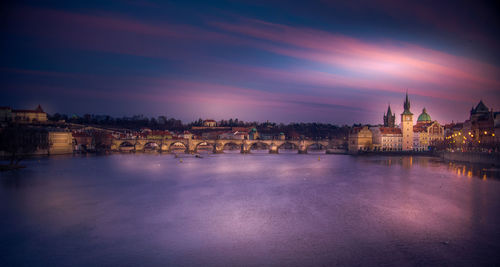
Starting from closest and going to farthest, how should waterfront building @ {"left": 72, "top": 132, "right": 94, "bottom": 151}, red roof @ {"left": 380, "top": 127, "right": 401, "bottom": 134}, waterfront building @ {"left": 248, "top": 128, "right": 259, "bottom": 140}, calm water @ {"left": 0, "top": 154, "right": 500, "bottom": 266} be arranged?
calm water @ {"left": 0, "top": 154, "right": 500, "bottom": 266} → waterfront building @ {"left": 72, "top": 132, "right": 94, "bottom": 151} → red roof @ {"left": 380, "top": 127, "right": 401, "bottom": 134} → waterfront building @ {"left": 248, "top": 128, "right": 259, "bottom": 140}

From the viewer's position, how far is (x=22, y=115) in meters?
78.6

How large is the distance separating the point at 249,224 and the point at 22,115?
8580 cm

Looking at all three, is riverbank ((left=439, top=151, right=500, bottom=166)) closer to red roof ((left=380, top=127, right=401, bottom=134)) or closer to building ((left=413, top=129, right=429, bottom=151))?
red roof ((left=380, top=127, right=401, bottom=134))

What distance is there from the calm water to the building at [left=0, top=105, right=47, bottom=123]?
62.7 meters

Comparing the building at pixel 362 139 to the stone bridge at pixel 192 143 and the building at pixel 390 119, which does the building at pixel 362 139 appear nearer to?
the stone bridge at pixel 192 143

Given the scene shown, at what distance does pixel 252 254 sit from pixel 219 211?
6111mm

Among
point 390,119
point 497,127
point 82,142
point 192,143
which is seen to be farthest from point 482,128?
point 82,142

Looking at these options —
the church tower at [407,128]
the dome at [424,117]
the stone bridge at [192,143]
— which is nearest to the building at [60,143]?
the stone bridge at [192,143]

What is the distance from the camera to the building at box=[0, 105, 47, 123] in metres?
73.9

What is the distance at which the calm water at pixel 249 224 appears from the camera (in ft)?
33.4

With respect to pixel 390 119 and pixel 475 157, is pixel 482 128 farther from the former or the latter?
pixel 390 119

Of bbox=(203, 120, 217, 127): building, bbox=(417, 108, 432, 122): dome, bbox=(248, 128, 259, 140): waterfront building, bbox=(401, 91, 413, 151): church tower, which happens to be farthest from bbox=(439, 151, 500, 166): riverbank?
bbox=(203, 120, 217, 127): building

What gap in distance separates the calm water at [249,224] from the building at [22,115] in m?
62.7

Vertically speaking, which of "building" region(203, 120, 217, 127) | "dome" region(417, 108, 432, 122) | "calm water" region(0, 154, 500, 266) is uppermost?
"dome" region(417, 108, 432, 122)
